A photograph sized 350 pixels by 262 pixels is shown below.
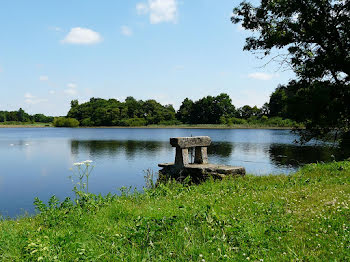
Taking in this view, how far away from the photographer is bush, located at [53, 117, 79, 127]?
14125 centimetres

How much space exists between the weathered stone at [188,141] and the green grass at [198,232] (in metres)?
5.85

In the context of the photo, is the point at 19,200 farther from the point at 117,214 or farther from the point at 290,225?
the point at 290,225

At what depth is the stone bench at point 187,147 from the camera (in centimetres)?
1351

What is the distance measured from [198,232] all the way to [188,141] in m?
8.51

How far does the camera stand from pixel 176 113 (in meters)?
137

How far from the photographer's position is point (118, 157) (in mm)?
31594

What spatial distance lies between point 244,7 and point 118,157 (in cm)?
2009

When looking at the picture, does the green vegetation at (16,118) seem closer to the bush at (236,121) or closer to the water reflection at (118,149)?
the bush at (236,121)

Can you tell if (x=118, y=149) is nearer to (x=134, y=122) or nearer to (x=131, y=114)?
(x=134, y=122)

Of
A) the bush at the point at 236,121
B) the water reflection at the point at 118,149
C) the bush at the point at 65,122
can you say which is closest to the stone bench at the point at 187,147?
the water reflection at the point at 118,149

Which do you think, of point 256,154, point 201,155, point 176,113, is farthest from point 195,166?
point 176,113

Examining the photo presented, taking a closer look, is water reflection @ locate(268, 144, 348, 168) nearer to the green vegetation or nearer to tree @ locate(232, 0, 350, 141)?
tree @ locate(232, 0, 350, 141)

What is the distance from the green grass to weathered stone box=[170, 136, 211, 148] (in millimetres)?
5853

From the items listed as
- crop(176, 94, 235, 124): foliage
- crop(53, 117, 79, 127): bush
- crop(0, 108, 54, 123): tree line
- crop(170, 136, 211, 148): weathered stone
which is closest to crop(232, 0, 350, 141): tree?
crop(170, 136, 211, 148): weathered stone
